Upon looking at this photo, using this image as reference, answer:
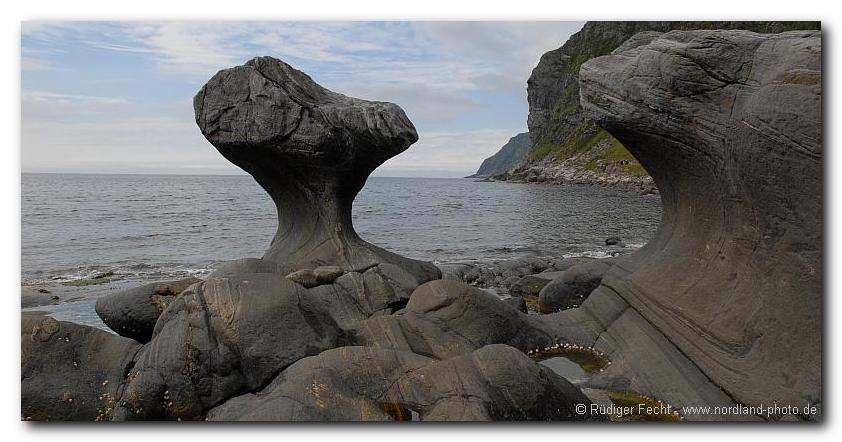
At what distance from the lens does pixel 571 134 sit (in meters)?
125

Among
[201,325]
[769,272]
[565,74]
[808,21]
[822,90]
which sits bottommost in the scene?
[201,325]

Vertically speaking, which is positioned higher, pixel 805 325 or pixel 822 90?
pixel 822 90

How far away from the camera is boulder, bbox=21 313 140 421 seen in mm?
8445

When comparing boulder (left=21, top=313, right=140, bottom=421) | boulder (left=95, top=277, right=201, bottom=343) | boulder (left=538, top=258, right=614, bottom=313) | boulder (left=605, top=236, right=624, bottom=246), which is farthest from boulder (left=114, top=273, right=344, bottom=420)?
boulder (left=605, top=236, right=624, bottom=246)

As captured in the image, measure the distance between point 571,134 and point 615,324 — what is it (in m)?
119

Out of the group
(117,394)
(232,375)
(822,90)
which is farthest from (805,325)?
(117,394)

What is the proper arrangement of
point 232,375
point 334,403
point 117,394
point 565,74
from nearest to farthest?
1. point 334,403
2. point 232,375
3. point 117,394
4. point 565,74

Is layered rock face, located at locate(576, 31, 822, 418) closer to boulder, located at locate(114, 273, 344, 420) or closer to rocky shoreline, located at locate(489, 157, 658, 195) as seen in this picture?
boulder, located at locate(114, 273, 344, 420)

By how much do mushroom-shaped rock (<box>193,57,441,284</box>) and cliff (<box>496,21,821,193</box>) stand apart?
61555mm

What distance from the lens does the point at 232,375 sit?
319 inches

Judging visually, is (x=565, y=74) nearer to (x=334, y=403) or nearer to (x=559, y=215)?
(x=559, y=215)

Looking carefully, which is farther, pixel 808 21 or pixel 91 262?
pixel 91 262

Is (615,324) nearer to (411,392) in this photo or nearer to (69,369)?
(411,392)

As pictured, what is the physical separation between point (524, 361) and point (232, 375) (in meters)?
3.92
